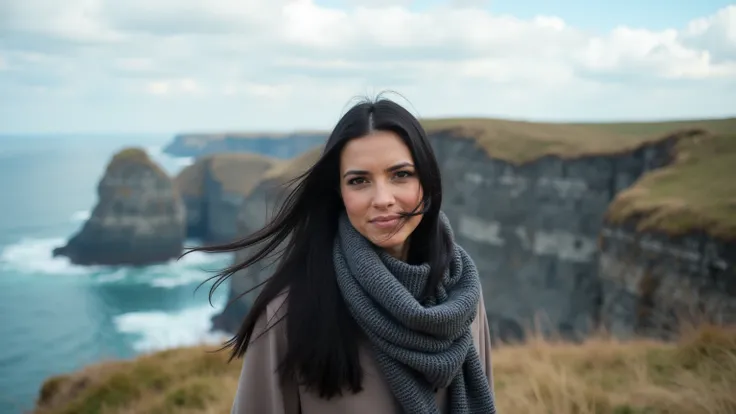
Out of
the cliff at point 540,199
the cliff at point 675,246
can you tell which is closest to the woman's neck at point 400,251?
the cliff at point 675,246

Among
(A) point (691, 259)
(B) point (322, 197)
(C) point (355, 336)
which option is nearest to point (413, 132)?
(B) point (322, 197)

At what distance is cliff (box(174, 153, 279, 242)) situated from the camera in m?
68.6

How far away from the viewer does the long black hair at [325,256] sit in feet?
7.89

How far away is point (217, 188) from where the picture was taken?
229ft

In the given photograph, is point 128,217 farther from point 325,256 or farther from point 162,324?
point 325,256

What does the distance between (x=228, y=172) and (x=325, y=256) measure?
68.7 meters

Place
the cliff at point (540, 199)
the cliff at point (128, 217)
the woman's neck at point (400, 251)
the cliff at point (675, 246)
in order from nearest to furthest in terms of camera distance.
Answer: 1. the woman's neck at point (400, 251)
2. the cliff at point (675, 246)
3. the cliff at point (540, 199)
4. the cliff at point (128, 217)

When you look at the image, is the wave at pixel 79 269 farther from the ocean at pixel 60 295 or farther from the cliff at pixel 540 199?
the cliff at pixel 540 199

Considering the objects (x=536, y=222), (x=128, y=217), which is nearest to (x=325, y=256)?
(x=536, y=222)

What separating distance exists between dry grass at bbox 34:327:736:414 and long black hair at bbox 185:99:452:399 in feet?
11.3

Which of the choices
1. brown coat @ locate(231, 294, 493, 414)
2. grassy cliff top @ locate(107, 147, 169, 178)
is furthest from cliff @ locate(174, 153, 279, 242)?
brown coat @ locate(231, 294, 493, 414)

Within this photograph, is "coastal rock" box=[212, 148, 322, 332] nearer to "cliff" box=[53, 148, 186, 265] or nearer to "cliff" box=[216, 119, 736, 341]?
"cliff" box=[53, 148, 186, 265]

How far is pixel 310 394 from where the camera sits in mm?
2477

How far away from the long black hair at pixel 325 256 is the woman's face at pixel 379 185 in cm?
4
